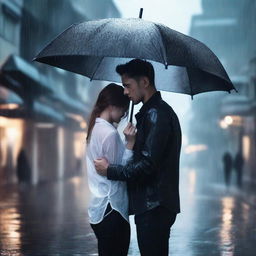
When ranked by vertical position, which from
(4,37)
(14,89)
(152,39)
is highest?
(4,37)

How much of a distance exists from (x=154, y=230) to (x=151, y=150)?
1.62 ft

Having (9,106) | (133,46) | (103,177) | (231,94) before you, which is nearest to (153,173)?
(103,177)

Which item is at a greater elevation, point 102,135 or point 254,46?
point 254,46

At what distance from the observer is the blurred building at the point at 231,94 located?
47969 millimetres

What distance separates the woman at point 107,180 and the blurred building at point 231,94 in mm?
33308

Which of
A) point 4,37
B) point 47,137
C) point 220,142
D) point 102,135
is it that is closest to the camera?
point 102,135

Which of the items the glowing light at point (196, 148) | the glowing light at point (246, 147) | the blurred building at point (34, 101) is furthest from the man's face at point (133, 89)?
the glowing light at point (196, 148)

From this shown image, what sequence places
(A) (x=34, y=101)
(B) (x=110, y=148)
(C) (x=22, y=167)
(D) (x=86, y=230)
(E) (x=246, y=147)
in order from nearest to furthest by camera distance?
(B) (x=110, y=148)
(D) (x=86, y=230)
(C) (x=22, y=167)
(A) (x=34, y=101)
(E) (x=246, y=147)

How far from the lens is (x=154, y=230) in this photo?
4.50 metres

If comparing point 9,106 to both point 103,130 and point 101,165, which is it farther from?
point 101,165

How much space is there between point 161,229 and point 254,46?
49176 mm

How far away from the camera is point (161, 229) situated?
4512mm

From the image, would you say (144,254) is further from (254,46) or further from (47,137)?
(254,46)

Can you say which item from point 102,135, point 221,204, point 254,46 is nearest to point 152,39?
point 102,135
